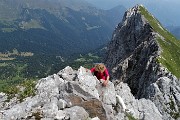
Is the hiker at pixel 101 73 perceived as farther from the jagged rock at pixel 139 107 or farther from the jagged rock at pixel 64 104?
the jagged rock at pixel 139 107

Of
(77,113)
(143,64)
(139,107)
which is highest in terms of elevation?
(143,64)

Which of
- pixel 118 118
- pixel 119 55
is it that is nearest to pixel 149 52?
pixel 119 55

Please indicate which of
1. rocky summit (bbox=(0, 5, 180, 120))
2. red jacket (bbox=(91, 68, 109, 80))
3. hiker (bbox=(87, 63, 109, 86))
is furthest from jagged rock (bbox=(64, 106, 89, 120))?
red jacket (bbox=(91, 68, 109, 80))

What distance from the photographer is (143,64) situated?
102 metres

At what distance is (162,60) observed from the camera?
308 feet

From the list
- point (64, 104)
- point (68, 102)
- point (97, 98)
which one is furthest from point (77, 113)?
point (97, 98)

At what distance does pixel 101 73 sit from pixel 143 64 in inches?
2377

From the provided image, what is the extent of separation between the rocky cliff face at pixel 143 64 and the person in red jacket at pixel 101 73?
19.1m

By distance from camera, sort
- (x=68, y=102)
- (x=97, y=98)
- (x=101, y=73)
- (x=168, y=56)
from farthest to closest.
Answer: (x=168, y=56) < (x=101, y=73) < (x=97, y=98) < (x=68, y=102)

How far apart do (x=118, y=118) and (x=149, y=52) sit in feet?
217

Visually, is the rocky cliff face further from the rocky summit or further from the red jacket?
the red jacket

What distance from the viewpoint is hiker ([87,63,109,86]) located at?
42.6 meters

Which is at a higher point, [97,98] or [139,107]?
[139,107]

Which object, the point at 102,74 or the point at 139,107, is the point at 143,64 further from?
the point at 102,74
